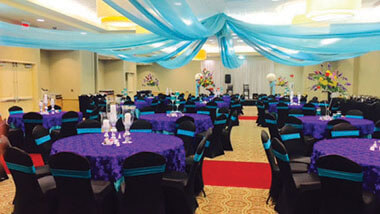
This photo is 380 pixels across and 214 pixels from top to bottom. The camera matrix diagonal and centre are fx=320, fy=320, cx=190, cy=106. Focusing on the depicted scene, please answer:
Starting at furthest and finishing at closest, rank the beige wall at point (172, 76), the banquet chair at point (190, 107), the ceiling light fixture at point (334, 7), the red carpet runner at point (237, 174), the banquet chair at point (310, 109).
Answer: the beige wall at point (172, 76) < the banquet chair at point (190, 107) < the banquet chair at point (310, 109) < the ceiling light fixture at point (334, 7) < the red carpet runner at point (237, 174)

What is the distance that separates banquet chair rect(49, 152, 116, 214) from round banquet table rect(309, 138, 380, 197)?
2296 millimetres

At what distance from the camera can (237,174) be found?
5223mm

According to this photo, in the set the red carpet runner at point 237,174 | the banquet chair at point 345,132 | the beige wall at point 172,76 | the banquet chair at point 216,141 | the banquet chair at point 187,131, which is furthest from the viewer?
the beige wall at point 172,76

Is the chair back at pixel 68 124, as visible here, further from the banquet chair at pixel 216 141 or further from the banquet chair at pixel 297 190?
the banquet chair at pixel 297 190

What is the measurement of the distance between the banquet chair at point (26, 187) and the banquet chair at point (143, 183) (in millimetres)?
811

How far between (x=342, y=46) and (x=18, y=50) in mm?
10068

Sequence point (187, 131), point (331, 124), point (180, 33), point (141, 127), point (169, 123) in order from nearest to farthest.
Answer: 1. point (180, 33)
2. point (187, 131)
3. point (141, 127)
4. point (331, 124)
5. point (169, 123)

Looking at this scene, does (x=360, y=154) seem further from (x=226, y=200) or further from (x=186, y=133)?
(x=186, y=133)

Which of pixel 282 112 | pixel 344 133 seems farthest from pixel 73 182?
pixel 282 112

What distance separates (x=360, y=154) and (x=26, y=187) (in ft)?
10.5

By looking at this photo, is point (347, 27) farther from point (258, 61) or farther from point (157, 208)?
point (258, 61)

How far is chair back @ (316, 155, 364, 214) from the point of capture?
2.49 metres

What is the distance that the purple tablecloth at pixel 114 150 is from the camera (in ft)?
9.95

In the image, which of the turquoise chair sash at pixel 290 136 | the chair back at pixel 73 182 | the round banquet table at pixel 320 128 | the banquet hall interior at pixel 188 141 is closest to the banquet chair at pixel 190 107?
the banquet hall interior at pixel 188 141
